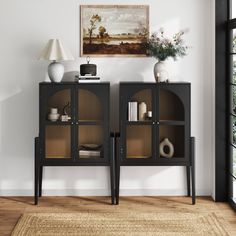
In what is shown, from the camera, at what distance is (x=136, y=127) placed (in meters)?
4.79

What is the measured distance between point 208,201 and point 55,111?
1.67 m

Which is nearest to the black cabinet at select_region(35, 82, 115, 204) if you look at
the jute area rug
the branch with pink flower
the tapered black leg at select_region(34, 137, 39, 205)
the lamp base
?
the tapered black leg at select_region(34, 137, 39, 205)

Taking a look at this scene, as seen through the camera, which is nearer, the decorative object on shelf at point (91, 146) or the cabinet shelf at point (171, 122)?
the cabinet shelf at point (171, 122)

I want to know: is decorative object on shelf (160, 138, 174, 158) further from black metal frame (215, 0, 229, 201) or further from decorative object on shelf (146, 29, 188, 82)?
decorative object on shelf (146, 29, 188, 82)

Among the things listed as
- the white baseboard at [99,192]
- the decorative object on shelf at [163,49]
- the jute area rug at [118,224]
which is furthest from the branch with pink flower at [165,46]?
the jute area rug at [118,224]

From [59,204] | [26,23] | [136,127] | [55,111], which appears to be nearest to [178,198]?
Answer: [136,127]

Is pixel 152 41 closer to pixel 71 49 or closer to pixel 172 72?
pixel 172 72

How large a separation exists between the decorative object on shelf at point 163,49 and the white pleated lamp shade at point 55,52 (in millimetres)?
782

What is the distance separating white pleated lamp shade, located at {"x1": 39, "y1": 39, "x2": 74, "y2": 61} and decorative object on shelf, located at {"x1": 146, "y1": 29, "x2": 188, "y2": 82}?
0.78 meters

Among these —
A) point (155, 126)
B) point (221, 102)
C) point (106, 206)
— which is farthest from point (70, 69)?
point (221, 102)

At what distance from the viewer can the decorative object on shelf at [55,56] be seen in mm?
4629

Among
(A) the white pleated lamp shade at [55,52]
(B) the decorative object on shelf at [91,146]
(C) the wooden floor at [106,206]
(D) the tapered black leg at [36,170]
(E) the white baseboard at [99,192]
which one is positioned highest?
(A) the white pleated lamp shade at [55,52]

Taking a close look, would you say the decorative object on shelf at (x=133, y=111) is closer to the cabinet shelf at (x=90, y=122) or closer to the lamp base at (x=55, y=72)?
the cabinet shelf at (x=90, y=122)

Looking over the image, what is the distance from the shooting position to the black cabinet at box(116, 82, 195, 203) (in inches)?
183
